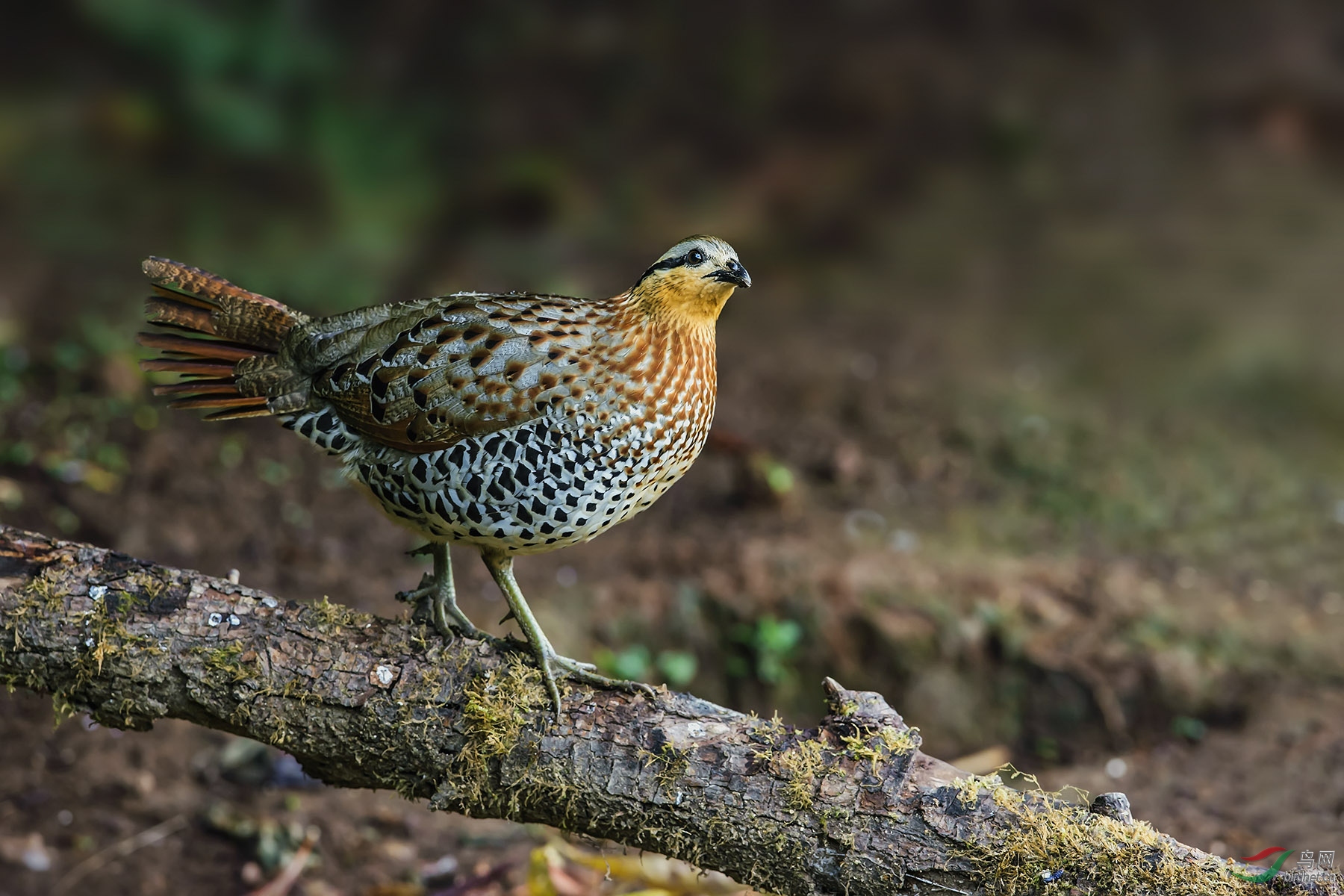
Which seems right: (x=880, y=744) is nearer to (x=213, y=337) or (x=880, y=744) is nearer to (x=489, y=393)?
(x=489, y=393)

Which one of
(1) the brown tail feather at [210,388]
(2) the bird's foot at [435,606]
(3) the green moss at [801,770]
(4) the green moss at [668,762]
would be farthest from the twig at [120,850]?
(3) the green moss at [801,770]

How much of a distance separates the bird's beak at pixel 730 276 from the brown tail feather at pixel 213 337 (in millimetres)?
1229

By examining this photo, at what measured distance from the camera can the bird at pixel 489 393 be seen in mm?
3088

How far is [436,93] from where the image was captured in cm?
749

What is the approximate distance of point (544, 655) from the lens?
3.09 metres

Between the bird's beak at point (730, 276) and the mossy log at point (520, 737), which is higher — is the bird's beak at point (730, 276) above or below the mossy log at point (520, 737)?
above

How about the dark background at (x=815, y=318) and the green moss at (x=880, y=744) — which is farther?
the dark background at (x=815, y=318)

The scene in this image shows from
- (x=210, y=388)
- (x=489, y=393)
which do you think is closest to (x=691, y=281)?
(x=489, y=393)

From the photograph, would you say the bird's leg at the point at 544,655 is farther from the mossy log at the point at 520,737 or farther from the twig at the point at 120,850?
the twig at the point at 120,850

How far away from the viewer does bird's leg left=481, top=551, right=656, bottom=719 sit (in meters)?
3.02

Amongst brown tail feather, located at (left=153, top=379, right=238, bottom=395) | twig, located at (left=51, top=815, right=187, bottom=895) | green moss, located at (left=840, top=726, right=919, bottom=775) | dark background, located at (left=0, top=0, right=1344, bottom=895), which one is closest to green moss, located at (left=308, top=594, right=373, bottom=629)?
brown tail feather, located at (left=153, top=379, right=238, bottom=395)

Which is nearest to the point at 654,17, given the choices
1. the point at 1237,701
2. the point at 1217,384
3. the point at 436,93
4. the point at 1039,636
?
the point at 436,93

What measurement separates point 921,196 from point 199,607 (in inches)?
234

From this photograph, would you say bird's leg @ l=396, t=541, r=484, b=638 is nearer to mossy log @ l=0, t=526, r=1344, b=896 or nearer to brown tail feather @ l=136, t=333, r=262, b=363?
mossy log @ l=0, t=526, r=1344, b=896
